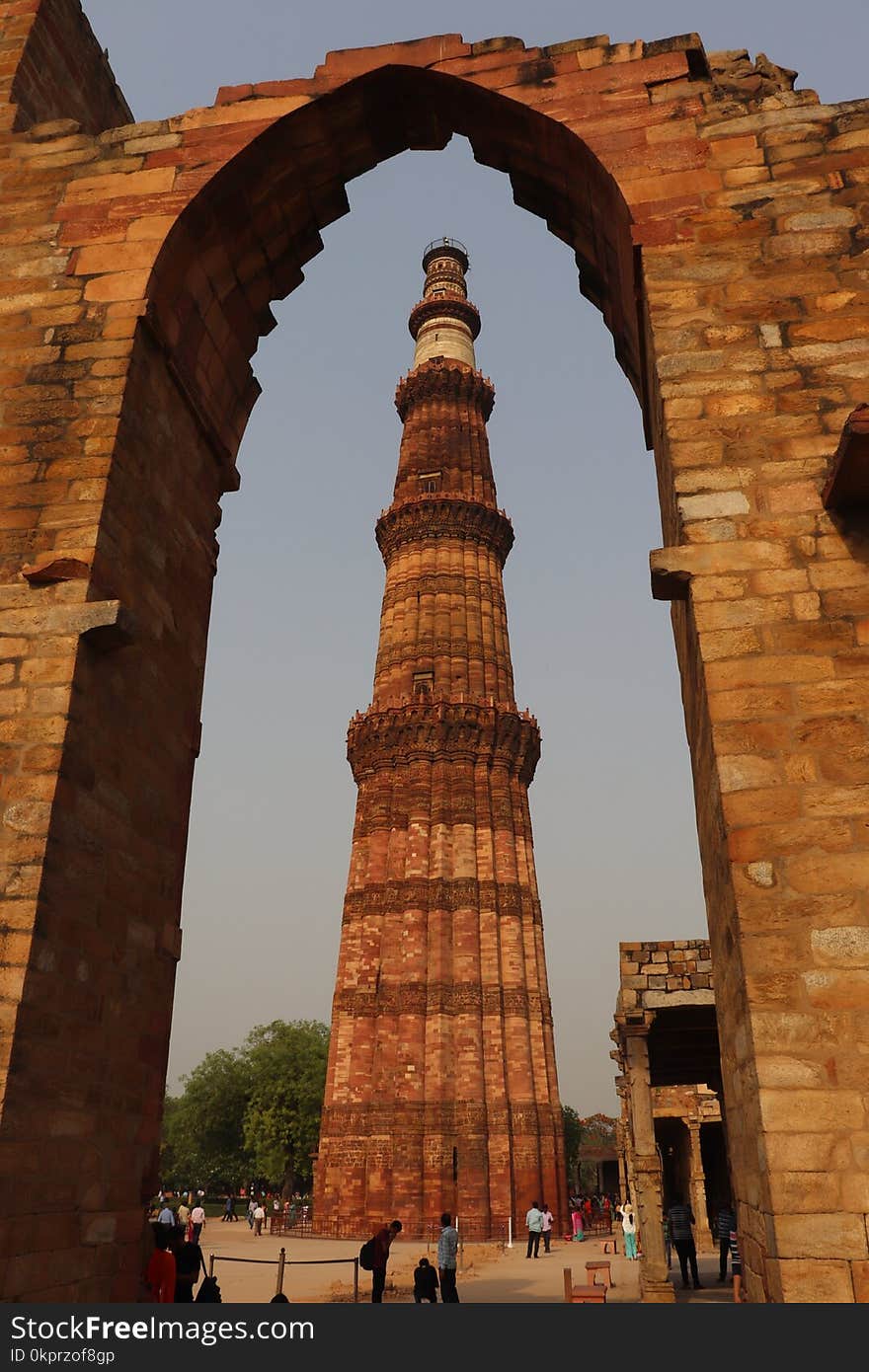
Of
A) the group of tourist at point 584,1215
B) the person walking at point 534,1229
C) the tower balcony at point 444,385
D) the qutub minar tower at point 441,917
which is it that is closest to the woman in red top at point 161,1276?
the person walking at point 534,1229

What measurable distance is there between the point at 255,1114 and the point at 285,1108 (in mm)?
1348

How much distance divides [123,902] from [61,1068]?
888mm

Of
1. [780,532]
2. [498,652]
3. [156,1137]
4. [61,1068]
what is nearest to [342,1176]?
[498,652]

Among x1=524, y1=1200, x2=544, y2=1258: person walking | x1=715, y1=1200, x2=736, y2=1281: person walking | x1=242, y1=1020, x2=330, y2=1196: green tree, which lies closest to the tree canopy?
x1=242, y1=1020, x2=330, y2=1196: green tree

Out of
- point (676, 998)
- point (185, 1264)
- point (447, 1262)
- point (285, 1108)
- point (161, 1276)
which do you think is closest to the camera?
point (161, 1276)

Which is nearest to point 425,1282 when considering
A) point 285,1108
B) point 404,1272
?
point 404,1272

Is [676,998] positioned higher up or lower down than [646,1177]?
higher up

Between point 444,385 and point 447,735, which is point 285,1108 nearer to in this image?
point 447,735

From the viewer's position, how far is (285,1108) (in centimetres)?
3769

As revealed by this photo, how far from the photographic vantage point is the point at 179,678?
5.73m

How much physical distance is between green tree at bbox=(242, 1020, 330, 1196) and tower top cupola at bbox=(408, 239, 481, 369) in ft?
84.4

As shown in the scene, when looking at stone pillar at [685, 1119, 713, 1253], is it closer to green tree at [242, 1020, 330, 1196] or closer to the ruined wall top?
the ruined wall top

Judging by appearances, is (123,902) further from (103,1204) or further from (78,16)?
(78,16)

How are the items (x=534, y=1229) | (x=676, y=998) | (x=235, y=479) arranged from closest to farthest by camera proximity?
(x=235, y=479), (x=676, y=998), (x=534, y=1229)
